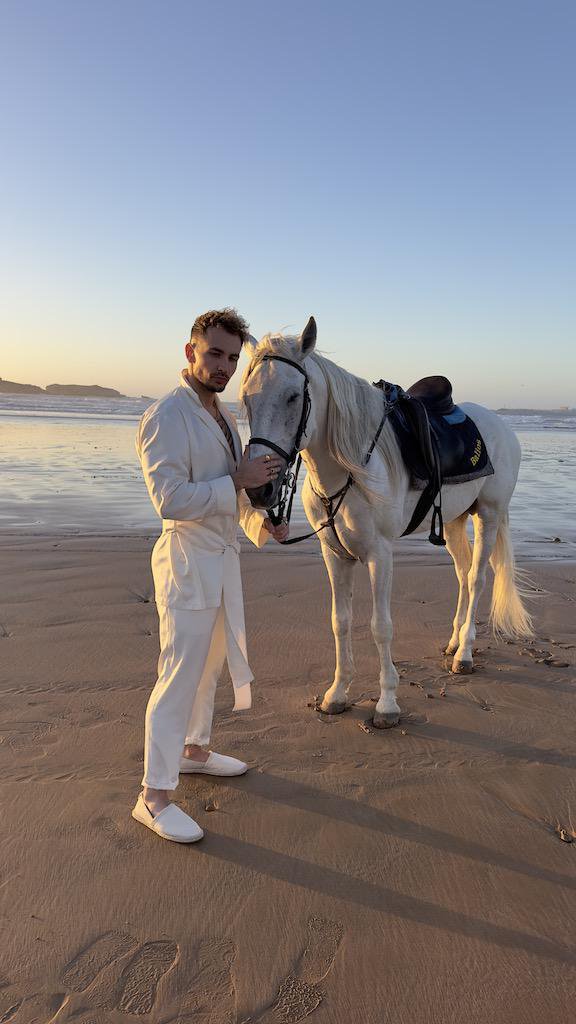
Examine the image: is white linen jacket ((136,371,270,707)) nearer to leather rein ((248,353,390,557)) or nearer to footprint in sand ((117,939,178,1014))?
leather rein ((248,353,390,557))

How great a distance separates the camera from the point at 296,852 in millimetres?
2395

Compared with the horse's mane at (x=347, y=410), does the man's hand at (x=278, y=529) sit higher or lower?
lower

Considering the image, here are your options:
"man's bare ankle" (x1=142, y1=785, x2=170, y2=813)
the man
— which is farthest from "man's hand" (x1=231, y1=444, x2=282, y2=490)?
"man's bare ankle" (x1=142, y1=785, x2=170, y2=813)

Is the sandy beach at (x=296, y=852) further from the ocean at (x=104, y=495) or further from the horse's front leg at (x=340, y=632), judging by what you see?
the ocean at (x=104, y=495)

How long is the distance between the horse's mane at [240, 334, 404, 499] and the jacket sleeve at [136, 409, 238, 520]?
434mm

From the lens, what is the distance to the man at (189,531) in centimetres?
231

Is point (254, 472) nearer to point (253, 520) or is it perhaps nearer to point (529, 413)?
point (253, 520)

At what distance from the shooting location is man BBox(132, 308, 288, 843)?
7.59 ft

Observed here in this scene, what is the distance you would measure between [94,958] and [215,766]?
1.05 meters

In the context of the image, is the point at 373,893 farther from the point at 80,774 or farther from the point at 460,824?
the point at 80,774

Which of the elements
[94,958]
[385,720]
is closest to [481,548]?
[385,720]

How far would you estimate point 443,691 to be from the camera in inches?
152

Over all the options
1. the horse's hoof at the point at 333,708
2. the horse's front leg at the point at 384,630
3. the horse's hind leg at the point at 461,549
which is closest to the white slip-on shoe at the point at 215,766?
the horse's hoof at the point at 333,708

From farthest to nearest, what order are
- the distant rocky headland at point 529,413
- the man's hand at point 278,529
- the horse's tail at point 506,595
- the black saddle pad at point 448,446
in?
the distant rocky headland at point 529,413, the horse's tail at point 506,595, the black saddle pad at point 448,446, the man's hand at point 278,529
